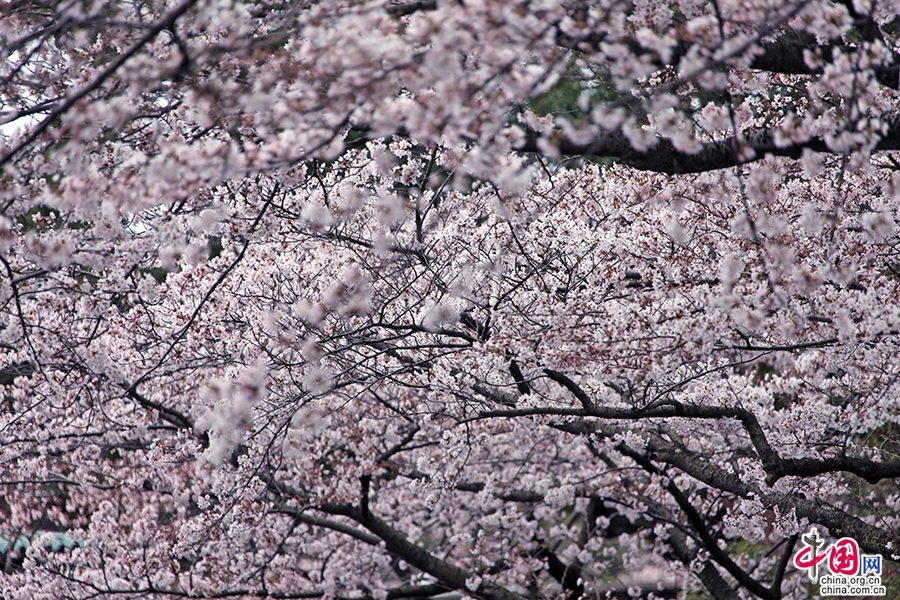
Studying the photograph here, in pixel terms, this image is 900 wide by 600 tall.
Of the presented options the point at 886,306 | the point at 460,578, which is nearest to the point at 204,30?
the point at 886,306

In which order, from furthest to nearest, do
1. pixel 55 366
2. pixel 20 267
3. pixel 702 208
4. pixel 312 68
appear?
pixel 55 366 < pixel 702 208 < pixel 20 267 < pixel 312 68

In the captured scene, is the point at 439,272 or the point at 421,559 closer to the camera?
the point at 439,272

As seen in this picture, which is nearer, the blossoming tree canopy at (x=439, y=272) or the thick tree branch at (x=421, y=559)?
the blossoming tree canopy at (x=439, y=272)

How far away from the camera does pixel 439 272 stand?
6.25 meters

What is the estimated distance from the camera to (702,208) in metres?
6.43

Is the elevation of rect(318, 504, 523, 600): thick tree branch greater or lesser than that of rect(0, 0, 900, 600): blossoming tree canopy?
lesser

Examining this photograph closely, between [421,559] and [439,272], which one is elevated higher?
[439,272]

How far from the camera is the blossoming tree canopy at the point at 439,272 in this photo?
3367 millimetres

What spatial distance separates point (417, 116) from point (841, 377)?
5.22 meters

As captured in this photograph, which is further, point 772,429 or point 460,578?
point 460,578

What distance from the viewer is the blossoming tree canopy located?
3.37 metres

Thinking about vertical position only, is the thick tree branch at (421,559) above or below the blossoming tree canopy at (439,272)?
below

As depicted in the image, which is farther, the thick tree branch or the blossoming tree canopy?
the thick tree branch

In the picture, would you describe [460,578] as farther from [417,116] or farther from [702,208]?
[417,116]
